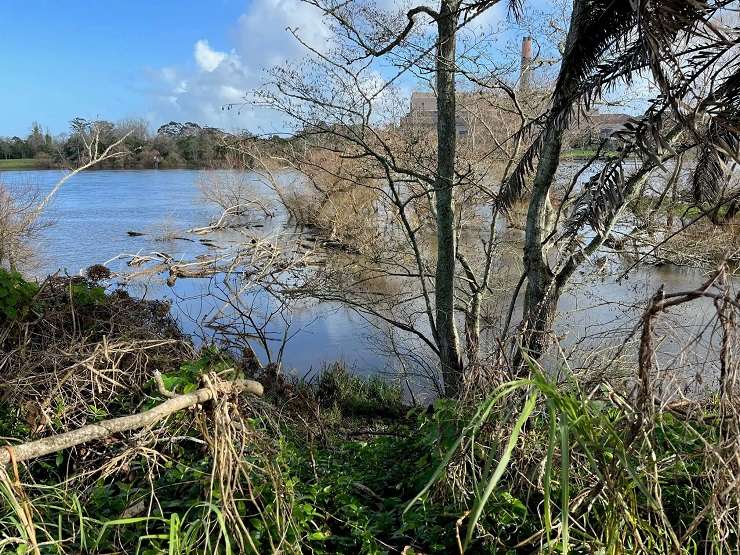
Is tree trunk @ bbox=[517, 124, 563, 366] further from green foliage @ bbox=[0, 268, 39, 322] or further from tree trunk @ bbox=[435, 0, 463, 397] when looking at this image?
green foliage @ bbox=[0, 268, 39, 322]

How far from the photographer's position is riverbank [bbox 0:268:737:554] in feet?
7.00

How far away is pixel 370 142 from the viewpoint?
Answer: 37.1ft

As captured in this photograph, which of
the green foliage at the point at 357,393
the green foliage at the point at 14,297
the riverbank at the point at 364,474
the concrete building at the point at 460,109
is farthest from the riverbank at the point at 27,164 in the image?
the riverbank at the point at 364,474

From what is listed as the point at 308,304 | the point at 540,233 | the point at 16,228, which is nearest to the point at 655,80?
the point at 540,233

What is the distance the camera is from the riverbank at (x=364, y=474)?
2.13 m

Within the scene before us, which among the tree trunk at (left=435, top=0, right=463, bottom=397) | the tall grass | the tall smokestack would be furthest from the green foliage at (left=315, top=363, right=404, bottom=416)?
the tall grass

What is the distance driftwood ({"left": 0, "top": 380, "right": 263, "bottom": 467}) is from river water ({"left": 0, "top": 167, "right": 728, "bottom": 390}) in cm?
166

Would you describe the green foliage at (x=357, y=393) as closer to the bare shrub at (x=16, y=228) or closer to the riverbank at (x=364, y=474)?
the riverbank at (x=364, y=474)

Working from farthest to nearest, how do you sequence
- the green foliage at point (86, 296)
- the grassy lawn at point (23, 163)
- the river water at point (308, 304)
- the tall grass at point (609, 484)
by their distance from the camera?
the grassy lawn at point (23, 163) < the river water at point (308, 304) < the green foliage at point (86, 296) < the tall grass at point (609, 484)

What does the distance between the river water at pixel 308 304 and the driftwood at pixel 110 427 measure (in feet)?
5.45

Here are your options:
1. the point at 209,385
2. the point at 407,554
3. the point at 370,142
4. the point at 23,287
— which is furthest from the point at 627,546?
the point at 370,142

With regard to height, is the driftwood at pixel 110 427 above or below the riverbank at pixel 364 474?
above

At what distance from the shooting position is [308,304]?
14.3 metres

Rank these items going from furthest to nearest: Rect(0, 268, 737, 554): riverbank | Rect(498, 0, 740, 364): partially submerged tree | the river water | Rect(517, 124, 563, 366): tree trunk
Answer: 1. Rect(517, 124, 563, 366): tree trunk
2. the river water
3. Rect(498, 0, 740, 364): partially submerged tree
4. Rect(0, 268, 737, 554): riverbank
